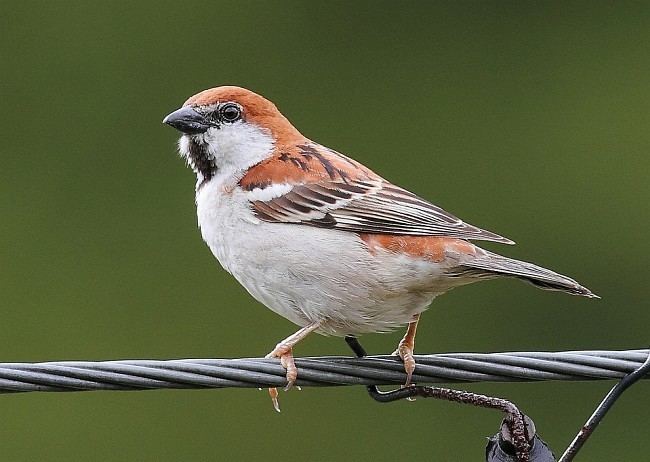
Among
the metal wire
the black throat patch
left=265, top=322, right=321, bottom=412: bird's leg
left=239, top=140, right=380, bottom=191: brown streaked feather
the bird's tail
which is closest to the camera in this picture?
the metal wire

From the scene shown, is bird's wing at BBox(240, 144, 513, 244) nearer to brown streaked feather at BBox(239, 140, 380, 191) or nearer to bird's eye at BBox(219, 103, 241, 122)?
brown streaked feather at BBox(239, 140, 380, 191)

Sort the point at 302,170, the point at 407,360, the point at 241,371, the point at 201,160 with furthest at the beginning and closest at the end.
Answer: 1. the point at 201,160
2. the point at 302,170
3. the point at 407,360
4. the point at 241,371

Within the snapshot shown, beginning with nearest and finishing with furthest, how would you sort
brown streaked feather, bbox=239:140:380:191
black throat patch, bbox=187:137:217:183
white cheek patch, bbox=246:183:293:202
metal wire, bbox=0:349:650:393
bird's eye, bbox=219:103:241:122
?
1. metal wire, bbox=0:349:650:393
2. white cheek patch, bbox=246:183:293:202
3. brown streaked feather, bbox=239:140:380:191
4. black throat patch, bbox=187:137:217:183
5. bird's eye, bbox=219:103:241:122

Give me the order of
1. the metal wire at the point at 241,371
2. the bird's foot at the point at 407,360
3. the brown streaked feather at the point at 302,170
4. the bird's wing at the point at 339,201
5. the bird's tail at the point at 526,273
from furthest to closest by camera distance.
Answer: the brown streaked feather at the point at 302,170 → the bird's wing at the point at 339,201 → the bird's tail at the point at 526,273 → the bird's foot at the point at 407,360 → the metal wire at the point at 241,371

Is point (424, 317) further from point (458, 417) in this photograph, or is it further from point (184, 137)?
point (184, 137)

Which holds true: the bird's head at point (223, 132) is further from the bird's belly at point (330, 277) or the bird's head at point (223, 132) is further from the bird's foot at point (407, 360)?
the bird's foot at point (407, 360)

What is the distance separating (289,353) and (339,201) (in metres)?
0.70

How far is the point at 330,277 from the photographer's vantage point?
426 centimetres

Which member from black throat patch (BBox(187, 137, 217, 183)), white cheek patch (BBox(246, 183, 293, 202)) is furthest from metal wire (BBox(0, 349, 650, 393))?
black throat patch (BBox(187, 137, 217, 183))

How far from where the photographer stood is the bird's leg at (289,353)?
11.7 ft

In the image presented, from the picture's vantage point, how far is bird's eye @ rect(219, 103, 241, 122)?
4.97 metres

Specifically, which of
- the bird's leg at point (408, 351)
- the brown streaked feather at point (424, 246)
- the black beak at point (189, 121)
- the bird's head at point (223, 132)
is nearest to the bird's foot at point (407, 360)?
the bird's leg at point (408, 351)

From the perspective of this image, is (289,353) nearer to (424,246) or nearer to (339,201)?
(424,246)

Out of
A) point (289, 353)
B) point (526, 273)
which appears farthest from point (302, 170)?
point (526, 273)
